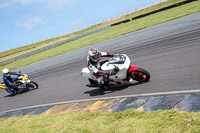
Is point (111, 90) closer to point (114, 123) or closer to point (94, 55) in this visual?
point (94, 55)

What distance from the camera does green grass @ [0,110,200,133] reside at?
176 inches

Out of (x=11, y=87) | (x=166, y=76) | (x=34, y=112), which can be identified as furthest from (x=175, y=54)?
(x=11, y=87)

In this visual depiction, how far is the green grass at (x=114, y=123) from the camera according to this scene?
14.6 feet

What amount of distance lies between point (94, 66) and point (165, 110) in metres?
3.95

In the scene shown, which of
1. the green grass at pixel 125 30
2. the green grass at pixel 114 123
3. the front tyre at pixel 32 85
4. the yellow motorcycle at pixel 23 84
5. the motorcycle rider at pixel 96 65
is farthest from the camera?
the green grass at pixel 125 30

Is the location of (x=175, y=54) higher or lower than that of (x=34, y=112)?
higher

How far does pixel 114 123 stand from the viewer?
5477mm

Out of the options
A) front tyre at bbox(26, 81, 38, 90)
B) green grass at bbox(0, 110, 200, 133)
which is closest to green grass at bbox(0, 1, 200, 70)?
front tyre at bbox(26, 81, 38, 90)

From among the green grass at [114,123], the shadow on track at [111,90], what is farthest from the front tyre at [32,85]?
the green grass at [114,123]

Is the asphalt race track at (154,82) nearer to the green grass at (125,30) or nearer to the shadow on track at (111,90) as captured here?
the shadow on track at (111,90)

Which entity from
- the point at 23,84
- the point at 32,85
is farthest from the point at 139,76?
the point at 23,84

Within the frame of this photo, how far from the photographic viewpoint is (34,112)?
9133 millimetres

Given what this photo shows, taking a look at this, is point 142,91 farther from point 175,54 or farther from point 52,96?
point 52,96

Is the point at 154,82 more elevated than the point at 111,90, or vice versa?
the point at 154,82
